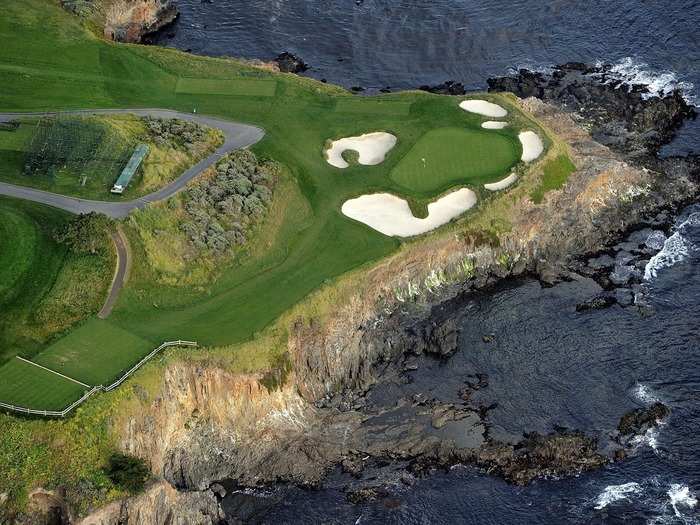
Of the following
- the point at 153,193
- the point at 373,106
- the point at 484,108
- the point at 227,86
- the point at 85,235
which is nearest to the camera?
the point at 85,235

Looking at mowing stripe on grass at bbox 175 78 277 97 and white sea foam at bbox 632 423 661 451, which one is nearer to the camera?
white sea foam at bbox 632 423 661 451

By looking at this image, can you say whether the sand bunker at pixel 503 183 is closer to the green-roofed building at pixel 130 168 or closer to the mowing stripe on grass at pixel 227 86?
the mowing stripe on grass at pixel 227 86

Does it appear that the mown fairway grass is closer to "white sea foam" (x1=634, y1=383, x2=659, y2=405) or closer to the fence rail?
the fence rail

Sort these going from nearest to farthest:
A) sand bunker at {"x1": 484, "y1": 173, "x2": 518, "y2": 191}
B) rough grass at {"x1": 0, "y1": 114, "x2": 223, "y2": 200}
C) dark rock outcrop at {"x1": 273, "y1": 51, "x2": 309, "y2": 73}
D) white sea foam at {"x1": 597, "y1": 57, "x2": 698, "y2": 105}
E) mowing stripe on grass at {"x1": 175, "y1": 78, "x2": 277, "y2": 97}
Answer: rough grass at {"x1": 0, "y1": 114, "x2": 223, "y2": 200}, sand bunker at {"x1": 484, "y1": 173, "x2": 518, "y2": 191}, mowing stripe on grass at {"x1": 175, "y1": 78, "x2": 277, "y2": 97}, white sea foam at {"x1": 597, "y1": 57, "x2": 698, "y2": 105}, dark rock outcrop at {"x1": 273, "y1": 51, "x2": 309, "y2": 73}

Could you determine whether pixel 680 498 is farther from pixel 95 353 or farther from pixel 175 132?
pixel 175 132

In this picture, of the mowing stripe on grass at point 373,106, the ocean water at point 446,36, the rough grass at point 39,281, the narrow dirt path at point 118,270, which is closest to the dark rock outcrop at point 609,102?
the ocean water at point 446,36

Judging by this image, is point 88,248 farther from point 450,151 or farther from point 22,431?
point 450,151

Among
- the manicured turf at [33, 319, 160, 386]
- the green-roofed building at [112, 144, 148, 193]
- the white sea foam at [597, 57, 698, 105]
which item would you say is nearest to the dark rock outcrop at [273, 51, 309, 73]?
the green-roofed building at [112, 144, 148, 193]

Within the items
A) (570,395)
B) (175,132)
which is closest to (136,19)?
(175,132)
